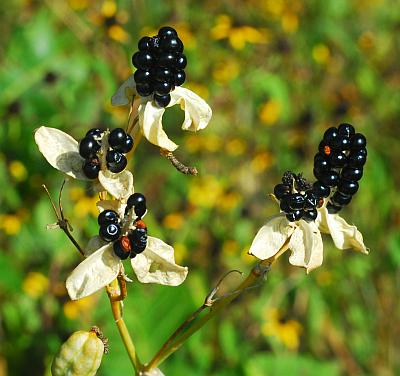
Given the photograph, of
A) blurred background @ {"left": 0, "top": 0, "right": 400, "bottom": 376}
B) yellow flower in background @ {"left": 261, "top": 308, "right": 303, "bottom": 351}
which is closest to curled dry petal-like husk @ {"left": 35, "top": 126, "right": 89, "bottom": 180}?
blurred background @ {"left": 0, "top": 0, "right": 400, "bottom": 376}

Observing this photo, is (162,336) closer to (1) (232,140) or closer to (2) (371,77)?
(1) (232,140)

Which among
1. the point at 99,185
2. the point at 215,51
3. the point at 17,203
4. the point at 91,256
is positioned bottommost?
the point at 91,256

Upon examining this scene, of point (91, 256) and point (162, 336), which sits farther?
point (162, 336)

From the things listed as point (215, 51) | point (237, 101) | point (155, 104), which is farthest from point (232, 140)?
point (155, 104)

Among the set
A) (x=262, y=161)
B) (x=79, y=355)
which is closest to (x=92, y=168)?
(x=79, y=355)

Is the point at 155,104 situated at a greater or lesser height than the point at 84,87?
lesser

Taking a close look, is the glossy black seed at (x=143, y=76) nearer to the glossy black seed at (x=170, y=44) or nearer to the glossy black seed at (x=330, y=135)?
the glossy black seed at (x=170, y=44)

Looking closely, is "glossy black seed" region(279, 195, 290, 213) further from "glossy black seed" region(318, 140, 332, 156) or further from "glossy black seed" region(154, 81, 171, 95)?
"glossy black seed" region(154, 81, 171, 95)

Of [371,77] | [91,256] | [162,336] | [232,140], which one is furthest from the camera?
[371,77]
